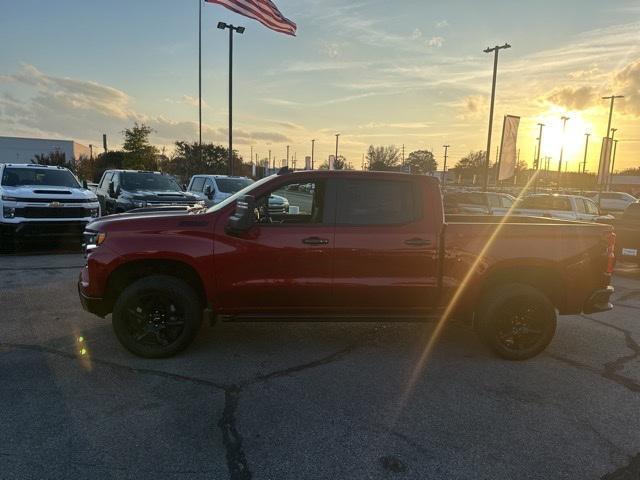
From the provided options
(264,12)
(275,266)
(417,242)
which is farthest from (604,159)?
(275,266)

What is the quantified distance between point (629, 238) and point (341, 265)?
7708mm

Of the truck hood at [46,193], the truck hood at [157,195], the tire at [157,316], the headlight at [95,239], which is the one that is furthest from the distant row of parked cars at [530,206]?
the headlight at [95,239]

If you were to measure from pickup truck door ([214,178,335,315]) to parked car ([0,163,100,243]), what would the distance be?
22.3ft

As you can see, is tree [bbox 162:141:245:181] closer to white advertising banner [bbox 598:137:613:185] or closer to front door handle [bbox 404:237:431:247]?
white advertising banner [bbox 598:137:613:185]

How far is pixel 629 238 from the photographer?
9234 mm

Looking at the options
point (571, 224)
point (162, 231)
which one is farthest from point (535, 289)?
point (162, 231)

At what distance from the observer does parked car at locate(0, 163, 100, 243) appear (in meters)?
9.38

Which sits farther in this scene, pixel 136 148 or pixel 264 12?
pixel 136 148

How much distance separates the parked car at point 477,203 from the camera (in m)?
14.2

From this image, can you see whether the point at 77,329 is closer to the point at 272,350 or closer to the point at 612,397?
the point at 272,350

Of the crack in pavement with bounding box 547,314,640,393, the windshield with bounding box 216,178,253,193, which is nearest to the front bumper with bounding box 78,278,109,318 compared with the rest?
the crack in pavement with bounding box 547,314,640,393

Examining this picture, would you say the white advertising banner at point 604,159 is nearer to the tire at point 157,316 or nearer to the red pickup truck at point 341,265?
the red pickup truck at point 341,265

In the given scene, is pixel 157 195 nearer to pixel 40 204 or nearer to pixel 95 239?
pixel 40 204

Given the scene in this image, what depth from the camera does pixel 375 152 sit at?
307 ft
